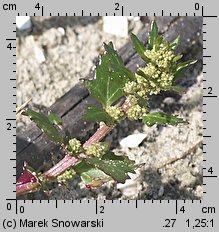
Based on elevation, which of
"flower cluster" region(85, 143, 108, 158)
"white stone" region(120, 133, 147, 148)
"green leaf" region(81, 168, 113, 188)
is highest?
"white stone" region(120, 133, 147, 148)

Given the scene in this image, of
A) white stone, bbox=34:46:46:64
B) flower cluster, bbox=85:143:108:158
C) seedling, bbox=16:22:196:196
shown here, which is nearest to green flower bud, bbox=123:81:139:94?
seedling, bbox=16:22:196:196

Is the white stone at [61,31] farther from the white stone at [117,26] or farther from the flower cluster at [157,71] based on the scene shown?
the flower cluster at [157,71]

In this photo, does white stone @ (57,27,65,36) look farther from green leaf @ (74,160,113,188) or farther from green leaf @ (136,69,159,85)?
green leaf @ (136,69,159,85)

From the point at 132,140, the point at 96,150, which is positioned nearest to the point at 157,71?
the point at 96,150

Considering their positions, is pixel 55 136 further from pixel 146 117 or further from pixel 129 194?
pixel 129 194

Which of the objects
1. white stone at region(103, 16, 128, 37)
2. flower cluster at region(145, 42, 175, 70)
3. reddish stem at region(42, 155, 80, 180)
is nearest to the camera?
flower cluster at region(145, 42, 175, 70)

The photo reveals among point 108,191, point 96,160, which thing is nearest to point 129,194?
point 108,191

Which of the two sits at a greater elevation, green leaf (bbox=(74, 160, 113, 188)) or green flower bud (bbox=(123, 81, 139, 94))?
green flower bud (bbox=(123, 81, 139, 94))
